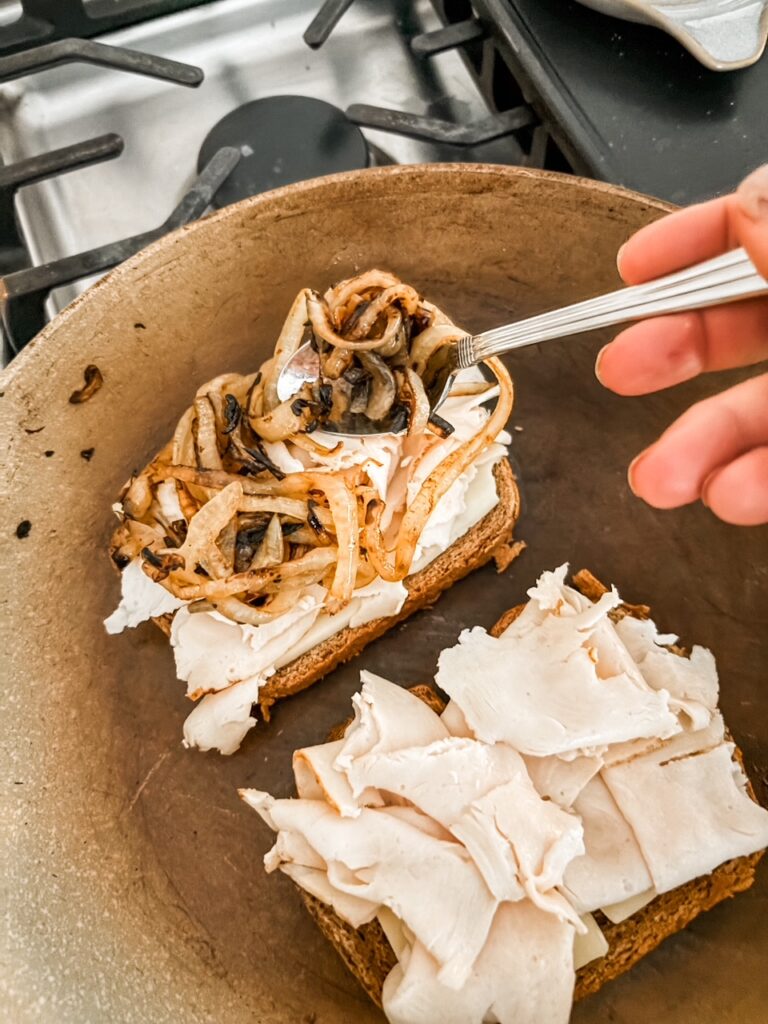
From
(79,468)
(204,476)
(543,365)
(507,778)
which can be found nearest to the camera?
(507,778)

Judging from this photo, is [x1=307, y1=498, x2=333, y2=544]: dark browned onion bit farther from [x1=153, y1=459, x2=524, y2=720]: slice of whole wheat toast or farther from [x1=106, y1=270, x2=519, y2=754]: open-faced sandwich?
[x1=153, y1=459, x2=524, y2=720]: slice of whole wheat toast

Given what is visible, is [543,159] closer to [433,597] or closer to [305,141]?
[305,141]

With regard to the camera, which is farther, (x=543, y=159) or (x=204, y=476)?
(x=543, y=159)

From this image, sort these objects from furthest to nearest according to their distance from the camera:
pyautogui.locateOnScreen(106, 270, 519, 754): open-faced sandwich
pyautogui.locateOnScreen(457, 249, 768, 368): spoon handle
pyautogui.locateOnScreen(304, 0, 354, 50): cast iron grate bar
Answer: pyautogui.locateOnScreen(304, 0, 354, 50): cast iron grate bar → pyautogui.locateOnScreen(106, 270, 519, 754): open-faced sandwich → pyautogui.locateOnScreen(457, 249, 768, 368): spoon handle

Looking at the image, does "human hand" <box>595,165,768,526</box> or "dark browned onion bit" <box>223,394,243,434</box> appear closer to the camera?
"human hand" <box>595,165,768,526</box>

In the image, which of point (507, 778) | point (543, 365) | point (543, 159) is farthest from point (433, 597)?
point (543, 159)

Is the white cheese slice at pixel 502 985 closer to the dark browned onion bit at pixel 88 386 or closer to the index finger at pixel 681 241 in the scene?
the index finger at pixel 681 241

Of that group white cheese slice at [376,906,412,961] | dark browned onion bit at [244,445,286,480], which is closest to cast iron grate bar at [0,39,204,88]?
dark browned onion bit at [244,445,286,480]

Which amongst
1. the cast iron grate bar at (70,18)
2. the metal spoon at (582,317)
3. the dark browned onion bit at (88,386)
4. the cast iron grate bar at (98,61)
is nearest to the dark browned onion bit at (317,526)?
the metal spoon at (582,317)
